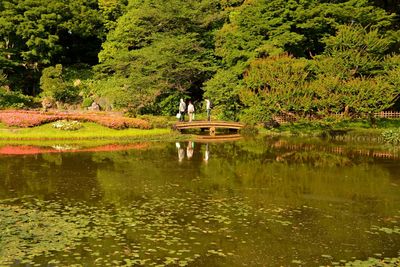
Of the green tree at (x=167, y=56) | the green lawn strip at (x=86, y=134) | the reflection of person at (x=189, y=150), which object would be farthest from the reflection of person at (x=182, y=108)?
the reflection of person at (x=189, y=150)

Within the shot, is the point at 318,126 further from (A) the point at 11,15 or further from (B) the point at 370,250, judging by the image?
(A) the point at 11,15

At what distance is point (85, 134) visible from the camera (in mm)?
34938

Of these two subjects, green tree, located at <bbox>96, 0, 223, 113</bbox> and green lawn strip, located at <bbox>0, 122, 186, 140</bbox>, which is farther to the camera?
green tree, located at <bbox>96, 0, 223, 113</bbox>

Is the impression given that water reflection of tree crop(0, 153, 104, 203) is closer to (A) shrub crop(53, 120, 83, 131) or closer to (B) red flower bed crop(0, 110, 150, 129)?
(A) shrub crop(53, 120, 83, 131)

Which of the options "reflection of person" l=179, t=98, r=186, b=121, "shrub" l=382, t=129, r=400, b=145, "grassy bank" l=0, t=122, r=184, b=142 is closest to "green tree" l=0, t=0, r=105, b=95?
"grassy bank" l=0, t=122, r=184, b=142

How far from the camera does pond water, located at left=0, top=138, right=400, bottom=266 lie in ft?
37.3

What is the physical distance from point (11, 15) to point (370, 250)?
56.4m

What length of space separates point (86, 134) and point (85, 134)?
0.07m

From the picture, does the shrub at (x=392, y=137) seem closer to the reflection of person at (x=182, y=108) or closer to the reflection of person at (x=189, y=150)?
the reflection of person at (x=189, y=150)

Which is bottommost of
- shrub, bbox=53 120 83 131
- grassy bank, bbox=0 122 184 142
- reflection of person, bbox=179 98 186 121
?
grassy bank, bbox=0 122 184 142

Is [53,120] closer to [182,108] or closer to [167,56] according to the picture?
[182,108]

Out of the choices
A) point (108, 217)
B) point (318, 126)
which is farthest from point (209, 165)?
point (318, 126)

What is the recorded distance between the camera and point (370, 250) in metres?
11.8

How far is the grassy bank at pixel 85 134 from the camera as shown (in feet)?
111
